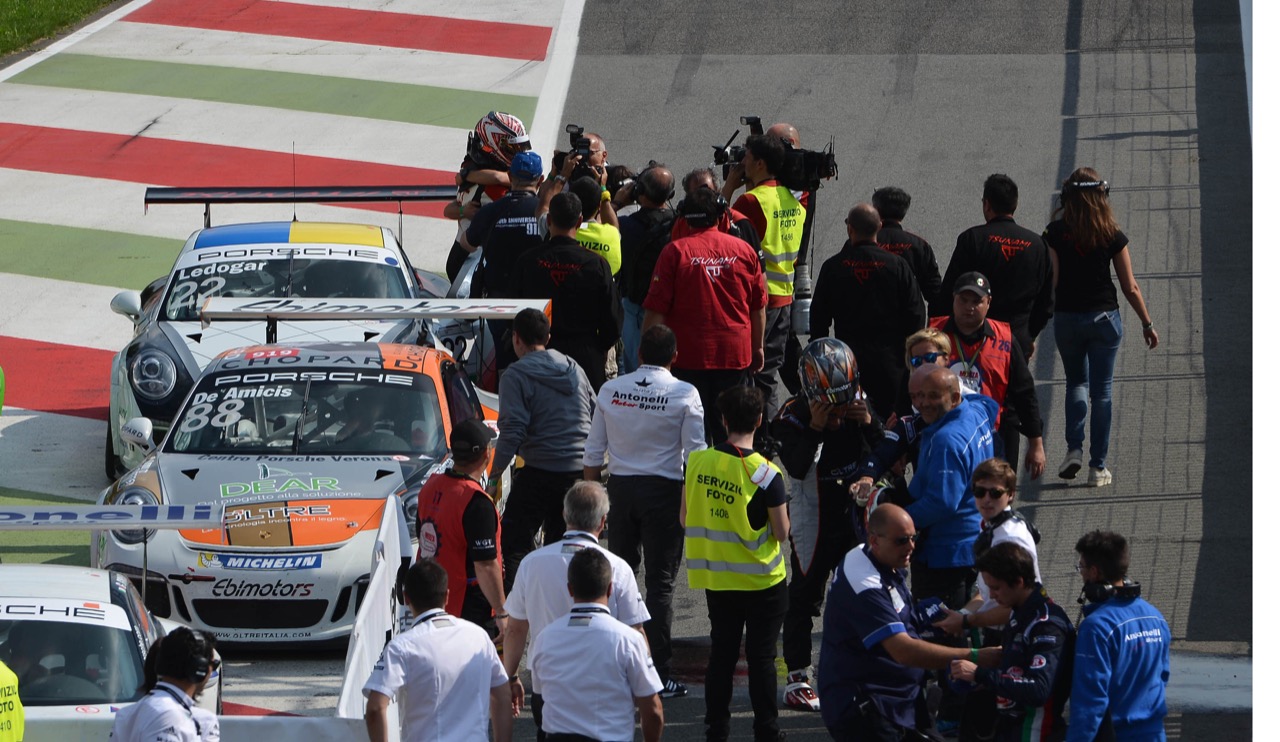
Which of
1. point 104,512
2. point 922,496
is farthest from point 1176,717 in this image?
point 104,512

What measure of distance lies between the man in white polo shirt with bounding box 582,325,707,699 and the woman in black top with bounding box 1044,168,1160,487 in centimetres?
308

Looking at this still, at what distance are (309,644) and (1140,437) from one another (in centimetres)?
588

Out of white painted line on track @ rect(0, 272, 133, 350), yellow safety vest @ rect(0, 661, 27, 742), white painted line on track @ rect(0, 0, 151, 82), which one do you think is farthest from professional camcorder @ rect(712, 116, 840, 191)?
white painted line on track @ rect(0, 0, 151, 82)

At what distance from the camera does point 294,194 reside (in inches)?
481

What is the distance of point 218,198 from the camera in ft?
39.2

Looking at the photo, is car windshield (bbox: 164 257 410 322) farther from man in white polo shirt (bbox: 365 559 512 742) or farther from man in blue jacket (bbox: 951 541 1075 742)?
man in blue jacket (bbox: 951 541 1075 742)

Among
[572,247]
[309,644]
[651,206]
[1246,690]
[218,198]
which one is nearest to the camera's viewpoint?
[1246,690]

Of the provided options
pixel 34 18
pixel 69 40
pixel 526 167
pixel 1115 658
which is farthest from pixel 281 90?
pixel 1115 658

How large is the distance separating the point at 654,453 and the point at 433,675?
2.32m

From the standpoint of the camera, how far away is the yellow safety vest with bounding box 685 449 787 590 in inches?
277

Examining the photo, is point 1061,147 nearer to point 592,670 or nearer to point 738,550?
point 738,550

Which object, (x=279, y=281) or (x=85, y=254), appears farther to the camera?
(x=85, y=254)

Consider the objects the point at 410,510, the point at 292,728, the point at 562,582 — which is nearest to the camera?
the point at 292,728

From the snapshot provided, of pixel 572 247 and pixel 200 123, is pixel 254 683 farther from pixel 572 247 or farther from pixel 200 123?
pixel 200 123
